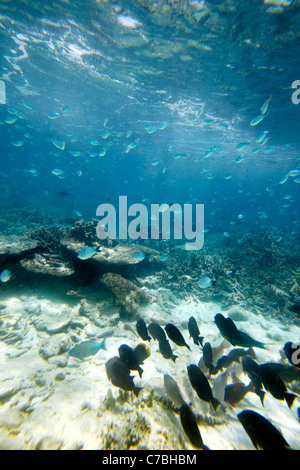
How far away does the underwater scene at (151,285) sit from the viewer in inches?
98.0

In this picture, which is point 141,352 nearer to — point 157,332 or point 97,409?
point 157,332

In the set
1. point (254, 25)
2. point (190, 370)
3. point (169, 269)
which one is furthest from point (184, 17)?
point (190, 370)

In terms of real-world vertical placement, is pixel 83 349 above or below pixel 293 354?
below

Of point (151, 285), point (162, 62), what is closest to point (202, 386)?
point (151, 285)

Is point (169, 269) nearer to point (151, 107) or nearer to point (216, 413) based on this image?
point (216, 413)

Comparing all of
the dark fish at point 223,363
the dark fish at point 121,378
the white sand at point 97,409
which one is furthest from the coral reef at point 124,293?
the dark fish at point 121,378

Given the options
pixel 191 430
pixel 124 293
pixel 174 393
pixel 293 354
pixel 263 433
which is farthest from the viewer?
pixel 124 293

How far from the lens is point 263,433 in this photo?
5.84 feet

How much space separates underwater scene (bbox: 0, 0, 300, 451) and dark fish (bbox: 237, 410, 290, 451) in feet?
0.03

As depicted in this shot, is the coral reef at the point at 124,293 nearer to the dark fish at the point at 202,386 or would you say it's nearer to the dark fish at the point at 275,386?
the dark fish at the point at 202,386

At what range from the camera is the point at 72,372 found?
351 centimetres

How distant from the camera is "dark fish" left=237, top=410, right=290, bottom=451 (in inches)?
68.0

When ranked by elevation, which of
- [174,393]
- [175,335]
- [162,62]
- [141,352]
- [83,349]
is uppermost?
[162,62]

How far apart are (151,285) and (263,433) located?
21.6 ft
